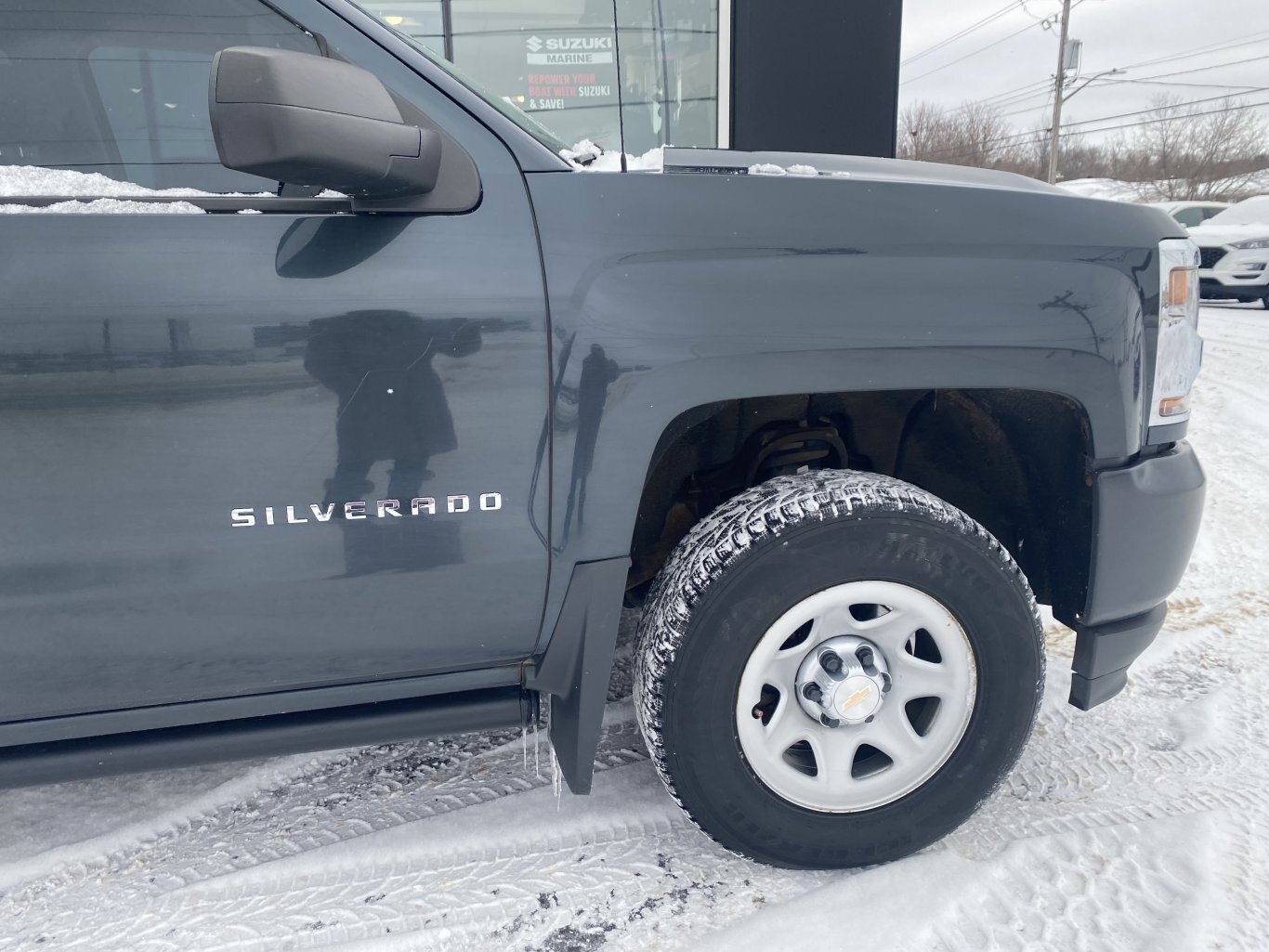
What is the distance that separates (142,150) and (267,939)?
1552 millimetres

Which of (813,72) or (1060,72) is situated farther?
(1060,72)

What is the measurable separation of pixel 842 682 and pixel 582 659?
541 mm

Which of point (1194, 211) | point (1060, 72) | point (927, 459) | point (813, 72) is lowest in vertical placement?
point (927, 459)

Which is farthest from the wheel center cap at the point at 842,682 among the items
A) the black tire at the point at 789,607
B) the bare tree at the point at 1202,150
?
the bare tree at the point at 1202,150

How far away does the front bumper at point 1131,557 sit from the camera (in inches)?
71.1

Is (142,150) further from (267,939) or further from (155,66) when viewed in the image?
(267,939)

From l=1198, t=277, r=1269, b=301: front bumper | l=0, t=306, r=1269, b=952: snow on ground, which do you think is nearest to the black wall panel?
l=0, t=306, r=1269, b=952: snow on ground

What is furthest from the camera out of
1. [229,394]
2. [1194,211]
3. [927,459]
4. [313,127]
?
[1194,211]

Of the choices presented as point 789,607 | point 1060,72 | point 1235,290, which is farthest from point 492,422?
point 1060,72

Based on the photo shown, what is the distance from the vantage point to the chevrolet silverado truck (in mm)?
1379

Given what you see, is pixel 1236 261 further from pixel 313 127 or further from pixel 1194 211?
pixel 313 127

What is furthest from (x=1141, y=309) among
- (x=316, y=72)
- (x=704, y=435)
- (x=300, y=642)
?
(x=300, y=642)

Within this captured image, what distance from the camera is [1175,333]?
5.91 ft

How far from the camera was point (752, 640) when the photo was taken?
168cm
